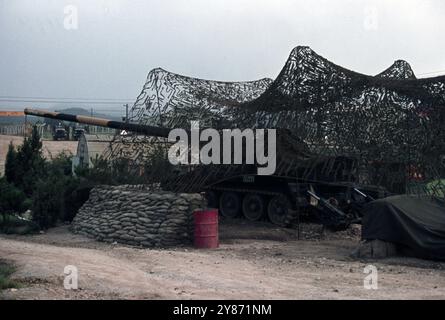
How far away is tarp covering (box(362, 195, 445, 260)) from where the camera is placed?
12383 mm

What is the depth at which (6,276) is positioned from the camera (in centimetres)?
954

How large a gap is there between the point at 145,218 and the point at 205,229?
5.22 feet

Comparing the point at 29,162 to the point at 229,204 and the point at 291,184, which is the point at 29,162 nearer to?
the point at 229,204

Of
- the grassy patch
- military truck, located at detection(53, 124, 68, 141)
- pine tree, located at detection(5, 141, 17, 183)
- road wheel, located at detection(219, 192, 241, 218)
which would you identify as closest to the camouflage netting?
road wheel, located at detection(219, 192, 241, 218)

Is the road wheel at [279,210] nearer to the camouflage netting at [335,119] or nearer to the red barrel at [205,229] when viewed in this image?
the camouflage netting at [335,119]

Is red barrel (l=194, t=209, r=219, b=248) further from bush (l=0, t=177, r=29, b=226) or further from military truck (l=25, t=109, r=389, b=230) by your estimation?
bush (l=0, t=177, r=29, b=226)

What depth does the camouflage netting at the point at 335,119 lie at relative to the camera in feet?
47.1

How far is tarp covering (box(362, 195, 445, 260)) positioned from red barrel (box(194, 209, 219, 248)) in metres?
3.40

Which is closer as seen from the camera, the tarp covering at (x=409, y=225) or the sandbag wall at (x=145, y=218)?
the tarp covering at (x=409, y=225)

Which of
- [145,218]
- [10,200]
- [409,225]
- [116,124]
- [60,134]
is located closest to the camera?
[409,225]

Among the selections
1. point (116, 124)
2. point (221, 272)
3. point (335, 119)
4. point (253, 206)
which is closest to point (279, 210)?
point (253, 206)

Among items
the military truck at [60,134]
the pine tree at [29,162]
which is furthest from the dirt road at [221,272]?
the military truck at [60,134]

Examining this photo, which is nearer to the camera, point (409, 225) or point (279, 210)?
point (409, 225)

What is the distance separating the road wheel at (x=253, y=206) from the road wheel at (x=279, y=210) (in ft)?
0.96
